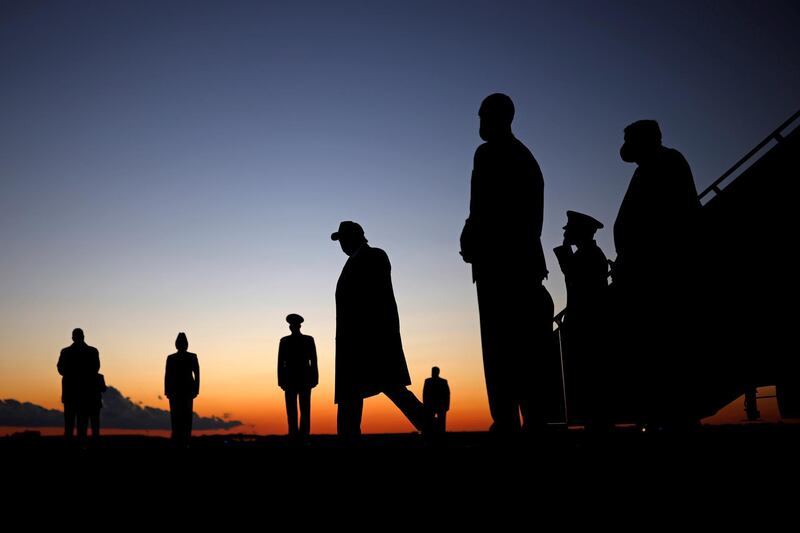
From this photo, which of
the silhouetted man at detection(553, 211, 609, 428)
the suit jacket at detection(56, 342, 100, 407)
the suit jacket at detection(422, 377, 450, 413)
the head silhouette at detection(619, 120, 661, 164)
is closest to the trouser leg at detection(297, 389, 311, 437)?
the suit jacket at detection(56, 342, 100, 407)

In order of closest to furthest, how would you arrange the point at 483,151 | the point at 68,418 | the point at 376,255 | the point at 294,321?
the point at 483,151 < the point at 376,255 < the point at 294,321 < the point at 68,418

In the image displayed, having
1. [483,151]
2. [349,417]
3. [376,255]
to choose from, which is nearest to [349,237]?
[376,255]

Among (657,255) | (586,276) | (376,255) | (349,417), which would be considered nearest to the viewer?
(657,255)

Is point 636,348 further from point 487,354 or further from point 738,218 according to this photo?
point 738,218

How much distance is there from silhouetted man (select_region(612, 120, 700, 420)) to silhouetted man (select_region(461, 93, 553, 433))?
0.65 meters

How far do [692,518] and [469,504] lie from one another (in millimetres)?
832

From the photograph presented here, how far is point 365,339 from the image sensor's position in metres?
6.79

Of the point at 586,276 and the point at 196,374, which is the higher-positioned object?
the point at 586,276

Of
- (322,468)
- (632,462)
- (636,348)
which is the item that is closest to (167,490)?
(322,468)

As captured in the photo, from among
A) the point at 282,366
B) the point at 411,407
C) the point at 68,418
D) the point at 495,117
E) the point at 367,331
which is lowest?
the point at 68,418

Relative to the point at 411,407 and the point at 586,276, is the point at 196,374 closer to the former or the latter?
the point at 411,407

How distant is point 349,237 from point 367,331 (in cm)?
107

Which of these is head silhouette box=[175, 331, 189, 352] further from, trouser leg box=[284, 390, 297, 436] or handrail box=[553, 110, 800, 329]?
handrail box=[553, 110, 800, 329]

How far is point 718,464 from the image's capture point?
10.6 feet
